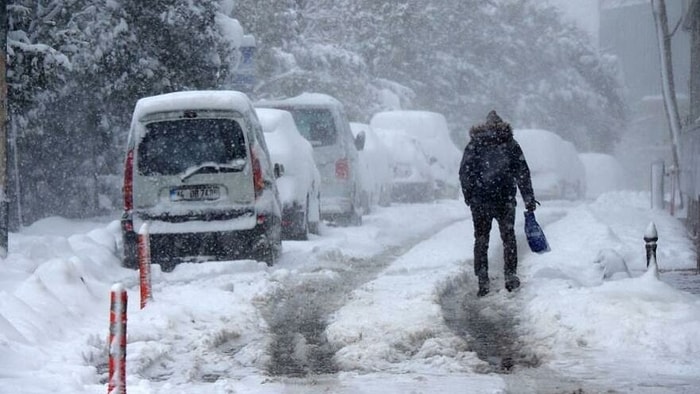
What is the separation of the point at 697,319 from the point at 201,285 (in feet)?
14.6

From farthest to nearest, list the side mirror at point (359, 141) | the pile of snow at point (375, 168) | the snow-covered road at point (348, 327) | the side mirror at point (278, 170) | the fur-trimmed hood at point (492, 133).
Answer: the pile of snow at point (375, 168) → the side mirror at point (359, 141) → the side mirror at point (278, 170) → the fur-trimmed hood at point (492, 133) → the snow-covered road at point (348, 327)

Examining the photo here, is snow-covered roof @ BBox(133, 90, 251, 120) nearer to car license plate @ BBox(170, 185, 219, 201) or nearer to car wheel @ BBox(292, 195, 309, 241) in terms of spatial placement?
car license plate @ BBox(170, 185, 219, 201)

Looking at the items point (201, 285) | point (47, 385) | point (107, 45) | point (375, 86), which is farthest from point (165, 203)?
point (375, 86)

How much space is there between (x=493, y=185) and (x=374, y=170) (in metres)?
10.5

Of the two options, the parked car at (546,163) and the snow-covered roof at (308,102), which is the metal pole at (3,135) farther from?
the parked car at (546,163)

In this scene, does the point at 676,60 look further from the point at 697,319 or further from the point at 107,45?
the point at 697,319

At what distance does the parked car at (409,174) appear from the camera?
888 inches

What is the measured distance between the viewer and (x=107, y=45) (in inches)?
693

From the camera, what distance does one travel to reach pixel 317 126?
53.4 feet

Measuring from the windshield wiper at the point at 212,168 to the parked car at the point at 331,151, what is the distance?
Answer: 501cm

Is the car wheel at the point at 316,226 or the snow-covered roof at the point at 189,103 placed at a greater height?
the snow-covered roof at the point at 189,103

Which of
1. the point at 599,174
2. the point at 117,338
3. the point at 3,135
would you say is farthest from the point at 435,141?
Result: the point at 117,338

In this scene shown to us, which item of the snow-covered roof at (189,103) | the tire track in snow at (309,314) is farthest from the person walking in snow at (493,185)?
the snow-covered roof at (189,103)

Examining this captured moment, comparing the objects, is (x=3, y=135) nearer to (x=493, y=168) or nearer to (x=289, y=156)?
(x=289, y=156)
